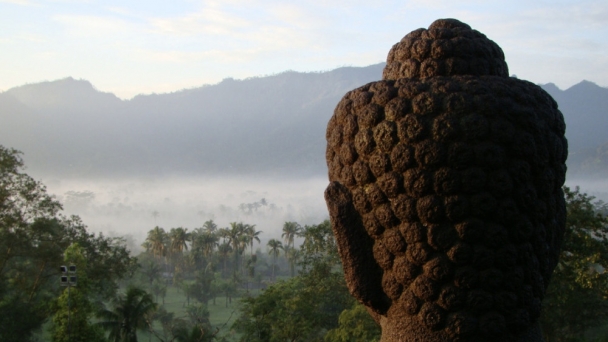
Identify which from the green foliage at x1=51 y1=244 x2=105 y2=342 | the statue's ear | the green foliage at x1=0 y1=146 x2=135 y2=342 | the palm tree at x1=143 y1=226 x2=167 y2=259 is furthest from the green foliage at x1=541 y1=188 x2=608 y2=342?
the palm tree at x1=143 y1=226 x2=167 y2=259

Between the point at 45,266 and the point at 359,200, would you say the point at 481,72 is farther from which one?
the point at 45,266

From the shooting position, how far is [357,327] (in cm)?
1593

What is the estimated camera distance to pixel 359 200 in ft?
13.8

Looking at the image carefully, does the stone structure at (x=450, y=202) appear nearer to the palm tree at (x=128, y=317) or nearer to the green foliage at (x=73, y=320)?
the green foliage at (x=73, y=320)

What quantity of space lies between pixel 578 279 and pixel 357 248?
472 inches

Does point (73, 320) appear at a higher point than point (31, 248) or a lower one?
lower

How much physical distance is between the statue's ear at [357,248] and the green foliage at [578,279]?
11.9 meters

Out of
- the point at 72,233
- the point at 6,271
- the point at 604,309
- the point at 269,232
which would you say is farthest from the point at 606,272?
the point at 269,232

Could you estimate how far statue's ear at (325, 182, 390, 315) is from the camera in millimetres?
4289

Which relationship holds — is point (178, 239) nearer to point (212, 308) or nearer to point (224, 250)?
point (224, 250)

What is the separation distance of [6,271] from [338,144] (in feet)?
76.0

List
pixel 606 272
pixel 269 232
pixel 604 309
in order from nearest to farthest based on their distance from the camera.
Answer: pixel 606 272
pixel 604 309
pixel 269 232

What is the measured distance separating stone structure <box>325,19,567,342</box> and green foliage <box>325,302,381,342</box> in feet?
38.4

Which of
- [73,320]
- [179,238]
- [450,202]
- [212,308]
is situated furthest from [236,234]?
[450,202]
